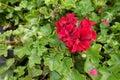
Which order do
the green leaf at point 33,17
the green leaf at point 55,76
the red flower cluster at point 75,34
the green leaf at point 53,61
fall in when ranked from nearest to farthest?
the red flower cluster at point 75,34
the green leaf at point 53,61
the green leaf at point 55,76
the green leaf at point 33,17

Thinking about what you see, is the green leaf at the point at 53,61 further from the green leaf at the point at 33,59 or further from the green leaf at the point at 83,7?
the green leaf at the point at 83,7

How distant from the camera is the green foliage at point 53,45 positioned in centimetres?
187

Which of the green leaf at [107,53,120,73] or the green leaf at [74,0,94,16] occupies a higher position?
the green leaf at [74,0,94,16]

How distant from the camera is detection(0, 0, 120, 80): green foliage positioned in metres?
1.87

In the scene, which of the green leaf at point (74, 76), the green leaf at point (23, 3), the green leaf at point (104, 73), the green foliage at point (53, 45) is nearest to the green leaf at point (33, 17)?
the green foliage at point (53, 45)

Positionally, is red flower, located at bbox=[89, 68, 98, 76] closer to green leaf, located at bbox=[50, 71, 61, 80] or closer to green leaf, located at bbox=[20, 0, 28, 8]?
green leaf, located at bbox=[50, 71, 61, 80]

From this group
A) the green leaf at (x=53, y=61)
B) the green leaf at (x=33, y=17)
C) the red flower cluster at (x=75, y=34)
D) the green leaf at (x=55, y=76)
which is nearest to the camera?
the red flower cluster at (x=75, y=34)

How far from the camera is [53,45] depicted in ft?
6.27

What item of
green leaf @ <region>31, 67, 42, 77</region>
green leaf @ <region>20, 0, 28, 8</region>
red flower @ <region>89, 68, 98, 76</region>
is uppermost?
green leaf @ <region>20, 0, 28, 8</region>

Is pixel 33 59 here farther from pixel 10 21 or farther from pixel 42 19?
pixel 10 21

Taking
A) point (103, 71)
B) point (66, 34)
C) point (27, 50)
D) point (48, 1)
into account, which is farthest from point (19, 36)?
point (103, 71)

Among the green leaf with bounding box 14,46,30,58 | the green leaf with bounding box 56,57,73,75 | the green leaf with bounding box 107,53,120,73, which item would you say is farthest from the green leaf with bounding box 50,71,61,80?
the green leaf with bounding box 107,53,120,73

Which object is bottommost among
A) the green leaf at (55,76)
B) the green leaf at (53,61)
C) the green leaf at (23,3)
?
the green leaf at (55,76)

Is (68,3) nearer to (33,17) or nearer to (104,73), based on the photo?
(33,17)
